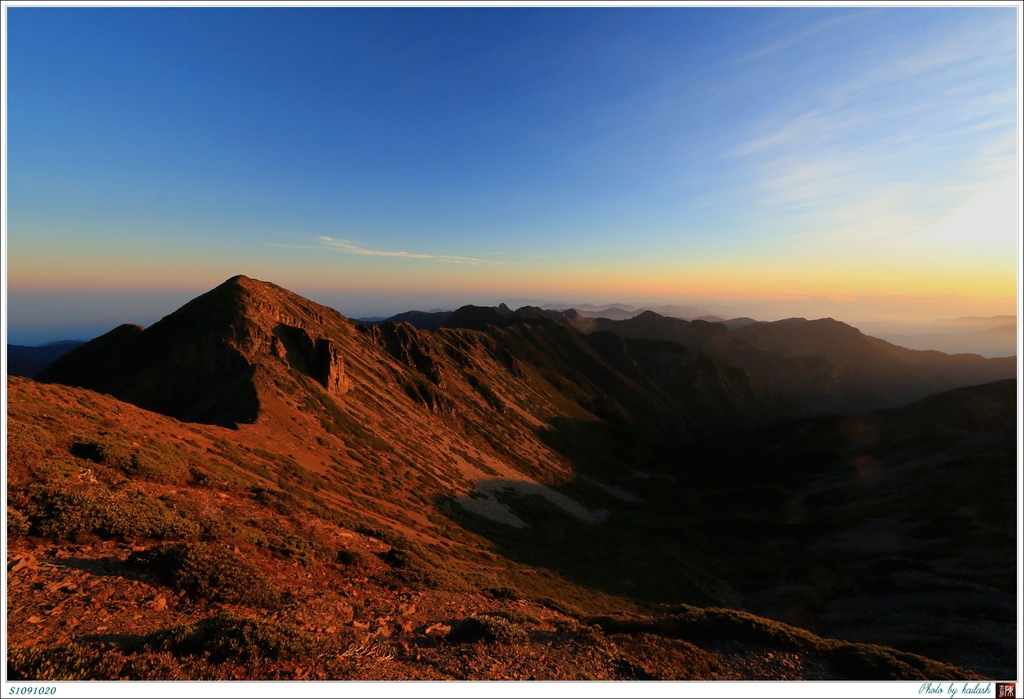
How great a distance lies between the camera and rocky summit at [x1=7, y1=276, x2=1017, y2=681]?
10312 millimetres

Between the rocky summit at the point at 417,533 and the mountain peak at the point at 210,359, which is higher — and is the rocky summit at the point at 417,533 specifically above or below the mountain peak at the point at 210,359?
below

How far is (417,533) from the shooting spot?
30281mm

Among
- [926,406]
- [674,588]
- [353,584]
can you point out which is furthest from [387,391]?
[926,406]

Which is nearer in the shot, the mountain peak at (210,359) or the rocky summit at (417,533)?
the rocky summit at (417,533)

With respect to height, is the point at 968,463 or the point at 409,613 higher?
the point at 409,613

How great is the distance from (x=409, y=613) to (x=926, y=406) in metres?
161

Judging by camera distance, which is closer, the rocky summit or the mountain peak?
the rocky summit

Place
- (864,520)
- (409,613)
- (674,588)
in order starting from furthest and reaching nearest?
1. (864,520)
2. (674,588)
3. (409,613)

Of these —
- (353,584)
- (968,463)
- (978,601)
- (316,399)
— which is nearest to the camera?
(353,584)

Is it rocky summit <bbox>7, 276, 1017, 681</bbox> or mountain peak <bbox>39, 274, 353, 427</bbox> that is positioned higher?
mountain peak <bbox>39, 274, 353, 427</bbox>

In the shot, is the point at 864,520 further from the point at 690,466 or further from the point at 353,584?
the point at 353,584

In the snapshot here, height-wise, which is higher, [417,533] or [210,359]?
[210,359]

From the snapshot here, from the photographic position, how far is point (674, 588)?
130ft

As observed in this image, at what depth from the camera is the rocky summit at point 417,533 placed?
10.3 metres
